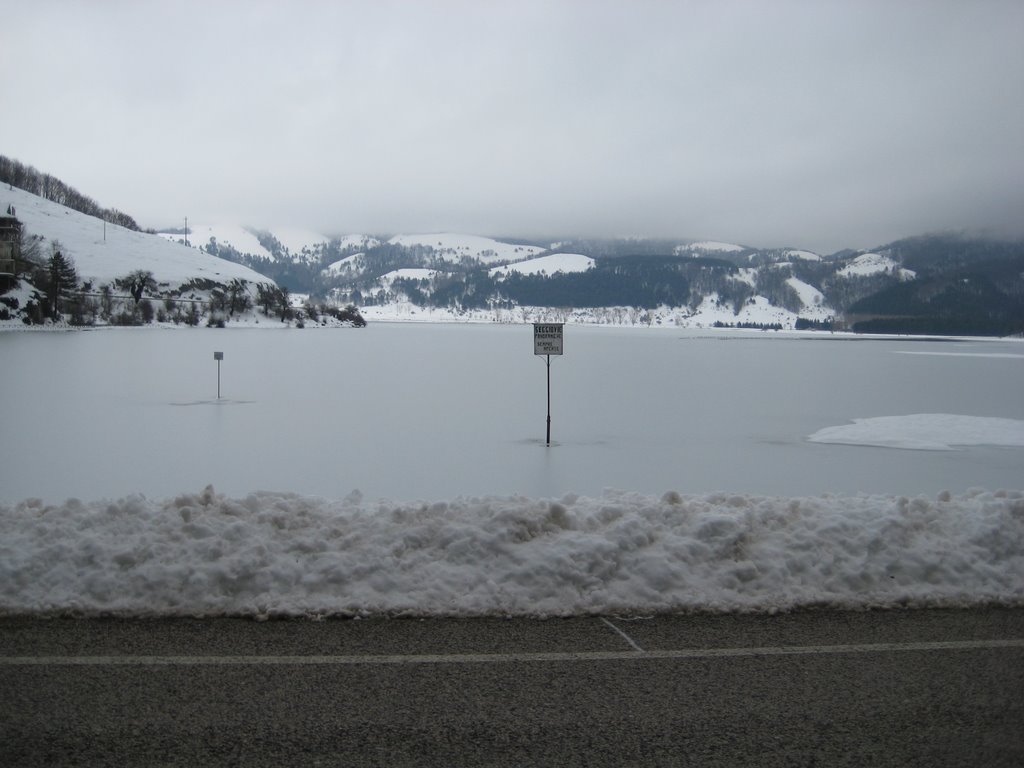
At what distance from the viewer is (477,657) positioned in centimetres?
485

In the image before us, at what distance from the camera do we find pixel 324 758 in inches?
146

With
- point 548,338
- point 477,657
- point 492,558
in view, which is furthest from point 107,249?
point 477,657

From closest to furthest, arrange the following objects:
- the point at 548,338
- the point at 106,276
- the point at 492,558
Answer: the point at 492,558 → the point at 548,338 → the point at 106,276

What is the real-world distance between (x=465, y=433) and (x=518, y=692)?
13.7 metres

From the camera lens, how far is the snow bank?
574 cm

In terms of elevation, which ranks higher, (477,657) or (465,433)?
(477,657)

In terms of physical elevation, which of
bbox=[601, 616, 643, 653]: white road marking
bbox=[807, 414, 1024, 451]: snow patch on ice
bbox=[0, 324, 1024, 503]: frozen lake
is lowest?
bbox=[0, 324, 1024, 503]: frozen lake

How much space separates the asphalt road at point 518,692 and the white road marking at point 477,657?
0.02 m

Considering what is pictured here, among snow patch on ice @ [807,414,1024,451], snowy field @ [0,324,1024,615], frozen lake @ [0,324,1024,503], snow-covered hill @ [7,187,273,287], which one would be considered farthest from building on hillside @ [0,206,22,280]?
snow patch on ice @ [807,414,1024,451]

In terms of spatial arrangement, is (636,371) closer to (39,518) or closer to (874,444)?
(874,444)

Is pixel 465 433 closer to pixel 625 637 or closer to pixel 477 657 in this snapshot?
pixel 625 637

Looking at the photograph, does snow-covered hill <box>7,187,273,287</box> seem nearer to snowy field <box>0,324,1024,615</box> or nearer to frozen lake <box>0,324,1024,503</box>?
frozen lake <box>0,324,1024,503</box>

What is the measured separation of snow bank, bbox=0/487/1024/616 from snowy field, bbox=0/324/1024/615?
2cm

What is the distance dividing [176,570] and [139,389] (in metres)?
23.6
